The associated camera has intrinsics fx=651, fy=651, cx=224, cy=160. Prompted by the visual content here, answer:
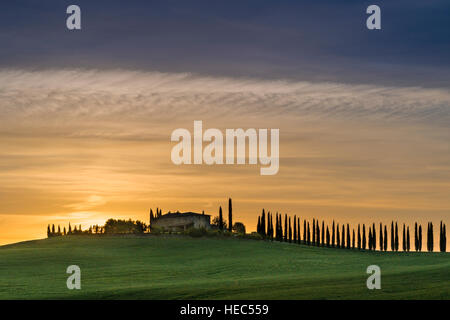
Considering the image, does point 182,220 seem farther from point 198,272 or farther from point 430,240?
point 198,272

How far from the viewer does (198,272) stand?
5712cm

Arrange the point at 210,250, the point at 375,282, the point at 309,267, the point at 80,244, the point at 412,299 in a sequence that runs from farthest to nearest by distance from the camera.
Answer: the point at 80,244
the point at 210,250
the point at 309,267
the point at 375,282
the point at 412,299

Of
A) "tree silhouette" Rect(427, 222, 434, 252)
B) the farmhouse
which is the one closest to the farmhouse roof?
the farmhouse

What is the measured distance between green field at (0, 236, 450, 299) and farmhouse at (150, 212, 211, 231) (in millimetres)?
24125

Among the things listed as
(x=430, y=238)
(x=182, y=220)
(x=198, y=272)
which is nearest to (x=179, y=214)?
(x=182, y=220)

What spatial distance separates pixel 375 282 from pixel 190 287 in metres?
10.7

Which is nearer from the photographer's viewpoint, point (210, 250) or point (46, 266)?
point (46, 266)

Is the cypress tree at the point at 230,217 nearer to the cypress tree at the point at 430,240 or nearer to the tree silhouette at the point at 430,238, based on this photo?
the tree silhouette at the point at 430,238

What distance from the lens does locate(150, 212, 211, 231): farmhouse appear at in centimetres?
11800

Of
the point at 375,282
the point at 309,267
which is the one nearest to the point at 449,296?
the point at 375,282

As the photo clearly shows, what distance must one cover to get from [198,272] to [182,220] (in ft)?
207
